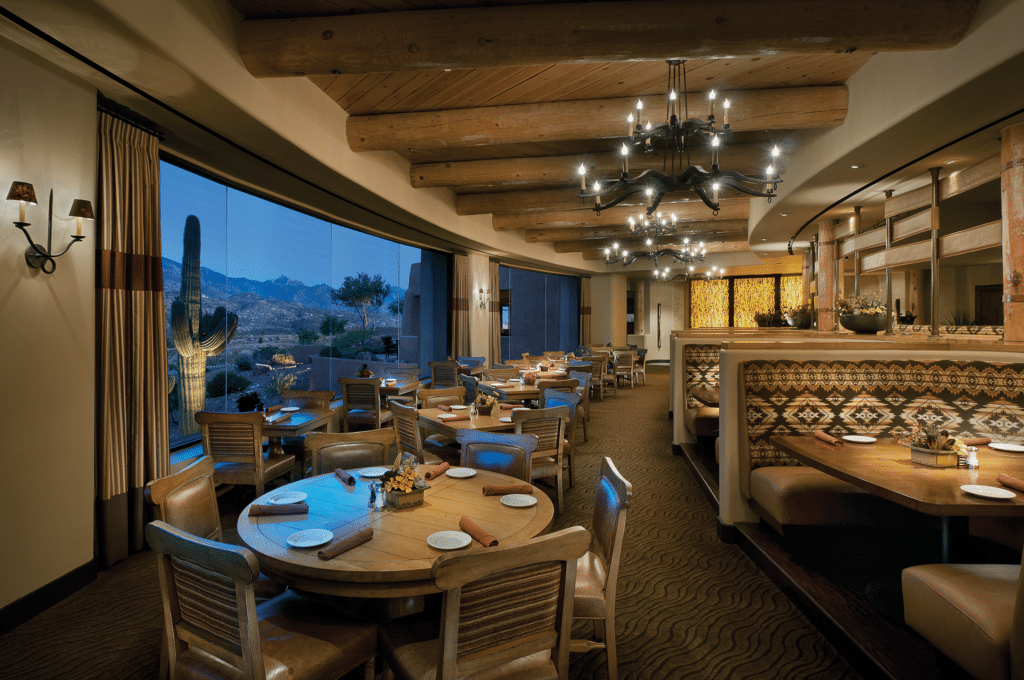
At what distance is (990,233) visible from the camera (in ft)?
14.6

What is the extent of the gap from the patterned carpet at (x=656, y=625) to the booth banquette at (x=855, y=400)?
1.67ft

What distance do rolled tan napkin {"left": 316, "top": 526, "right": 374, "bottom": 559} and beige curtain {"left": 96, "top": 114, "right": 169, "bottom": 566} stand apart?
253 centimetres

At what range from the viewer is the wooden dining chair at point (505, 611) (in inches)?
53.8

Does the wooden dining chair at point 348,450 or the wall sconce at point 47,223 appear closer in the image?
the wall sconce at point 47,223

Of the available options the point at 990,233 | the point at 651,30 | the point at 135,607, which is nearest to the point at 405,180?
the point at 651,30

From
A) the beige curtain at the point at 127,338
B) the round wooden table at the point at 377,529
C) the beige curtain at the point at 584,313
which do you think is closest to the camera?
the round wooden table at the point at 377,529

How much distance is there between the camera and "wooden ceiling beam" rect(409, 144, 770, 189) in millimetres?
6684

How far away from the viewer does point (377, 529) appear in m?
1.98

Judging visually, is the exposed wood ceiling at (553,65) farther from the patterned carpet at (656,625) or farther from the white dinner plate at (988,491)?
the patterned carpet at (656,625)

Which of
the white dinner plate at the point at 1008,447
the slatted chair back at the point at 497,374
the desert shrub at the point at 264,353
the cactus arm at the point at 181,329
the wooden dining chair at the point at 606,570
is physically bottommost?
the wooden dining chair at the point at 606,570

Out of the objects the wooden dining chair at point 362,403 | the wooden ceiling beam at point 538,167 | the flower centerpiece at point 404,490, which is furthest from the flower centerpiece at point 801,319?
the flower centerpiece at point 404,490

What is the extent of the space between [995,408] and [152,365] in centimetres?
565

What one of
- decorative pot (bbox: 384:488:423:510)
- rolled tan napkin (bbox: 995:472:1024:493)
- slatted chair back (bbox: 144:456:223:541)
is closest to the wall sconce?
slatted chair back (bbox: 144:456:223:541)

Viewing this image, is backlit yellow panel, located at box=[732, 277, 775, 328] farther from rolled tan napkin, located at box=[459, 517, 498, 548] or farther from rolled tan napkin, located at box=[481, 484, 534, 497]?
rolled tan napkin, located at box=[459, 517, 498, 548]
